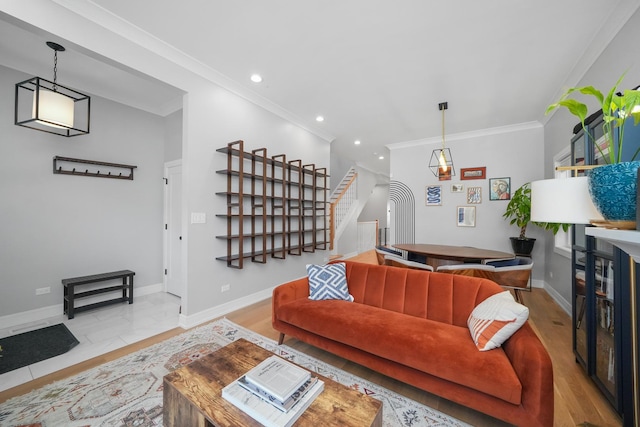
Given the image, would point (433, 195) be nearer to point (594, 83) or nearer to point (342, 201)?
point (342, 201)

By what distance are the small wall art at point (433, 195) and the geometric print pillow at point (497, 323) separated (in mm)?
3818

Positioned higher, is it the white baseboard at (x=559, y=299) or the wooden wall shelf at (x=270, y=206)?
the wooden wall shelf at (x=270, y=206)

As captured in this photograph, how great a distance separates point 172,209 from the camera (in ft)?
13.0

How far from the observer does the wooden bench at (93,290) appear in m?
2.98

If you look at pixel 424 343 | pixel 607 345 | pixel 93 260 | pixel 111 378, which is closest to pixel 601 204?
pixel 424 343

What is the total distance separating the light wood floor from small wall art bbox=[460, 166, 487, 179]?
2675 mm

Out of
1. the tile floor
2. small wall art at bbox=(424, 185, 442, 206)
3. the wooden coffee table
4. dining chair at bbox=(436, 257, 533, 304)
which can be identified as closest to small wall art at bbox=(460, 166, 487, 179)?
small wall art at bbox=(424, 185, 442, 206)

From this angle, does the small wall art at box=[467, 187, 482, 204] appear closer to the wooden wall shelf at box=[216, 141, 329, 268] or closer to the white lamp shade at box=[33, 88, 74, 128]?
the wooden wall shelf at box=[216, 141, 329, 268]

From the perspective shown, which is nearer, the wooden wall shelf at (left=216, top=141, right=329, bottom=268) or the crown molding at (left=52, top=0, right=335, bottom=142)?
the crown molding at (left=52, top=0, right=335, bottom=142)

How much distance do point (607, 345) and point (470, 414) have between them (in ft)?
3.48

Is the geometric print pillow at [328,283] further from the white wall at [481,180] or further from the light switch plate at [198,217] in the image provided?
the white wall at [481,180]

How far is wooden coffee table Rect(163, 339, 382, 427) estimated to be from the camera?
1.06 metres

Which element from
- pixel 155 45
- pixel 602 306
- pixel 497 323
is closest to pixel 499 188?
pixel 602 306

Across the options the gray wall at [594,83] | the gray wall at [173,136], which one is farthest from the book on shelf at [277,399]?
the gray wall at [173,136]
